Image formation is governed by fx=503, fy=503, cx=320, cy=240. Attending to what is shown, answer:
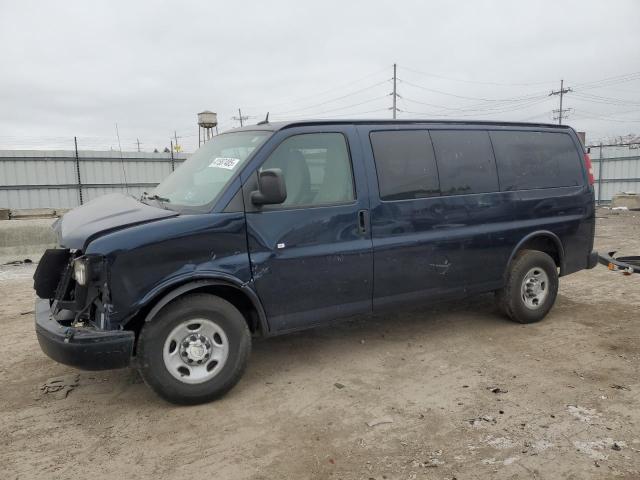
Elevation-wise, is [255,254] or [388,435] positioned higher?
[255,254]

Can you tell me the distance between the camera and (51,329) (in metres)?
3.63

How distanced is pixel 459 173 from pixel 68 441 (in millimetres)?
3967

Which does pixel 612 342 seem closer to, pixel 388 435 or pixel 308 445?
pixel 388 435

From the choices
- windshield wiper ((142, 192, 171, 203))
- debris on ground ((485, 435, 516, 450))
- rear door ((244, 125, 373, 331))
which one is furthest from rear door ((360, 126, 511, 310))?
windshield wiper ((142, 192, 171, 203))

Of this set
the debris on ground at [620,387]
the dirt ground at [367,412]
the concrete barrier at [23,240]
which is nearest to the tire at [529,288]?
the dirt ground at [367,412]

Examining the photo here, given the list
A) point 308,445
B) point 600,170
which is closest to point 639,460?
point 308,445

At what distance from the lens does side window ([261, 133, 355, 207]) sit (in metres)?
4.11

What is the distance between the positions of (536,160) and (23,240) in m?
8.99

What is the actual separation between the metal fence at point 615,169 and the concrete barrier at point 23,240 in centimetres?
2155

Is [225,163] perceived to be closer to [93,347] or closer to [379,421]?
[93,347]

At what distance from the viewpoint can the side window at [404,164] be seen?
177 inches

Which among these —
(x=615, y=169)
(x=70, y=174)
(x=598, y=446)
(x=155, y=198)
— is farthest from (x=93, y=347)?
(x=615, y=169)

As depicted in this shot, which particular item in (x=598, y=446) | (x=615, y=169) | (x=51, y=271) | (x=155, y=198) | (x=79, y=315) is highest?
(x=615, y=169)

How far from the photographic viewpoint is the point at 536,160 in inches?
217
